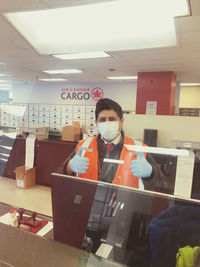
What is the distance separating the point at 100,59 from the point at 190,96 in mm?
5779

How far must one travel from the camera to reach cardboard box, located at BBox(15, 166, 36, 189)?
12.7 ft

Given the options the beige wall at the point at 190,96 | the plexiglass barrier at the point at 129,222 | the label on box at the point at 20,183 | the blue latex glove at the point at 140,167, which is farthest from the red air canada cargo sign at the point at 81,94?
the beige wall at the point at 190,96

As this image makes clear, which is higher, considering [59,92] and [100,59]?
[100,59]

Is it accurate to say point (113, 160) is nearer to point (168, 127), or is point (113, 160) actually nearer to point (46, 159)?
point (168, 127)

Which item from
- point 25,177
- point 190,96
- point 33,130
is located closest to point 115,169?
point 33,130

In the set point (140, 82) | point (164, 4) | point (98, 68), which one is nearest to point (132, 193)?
point (164, 4)

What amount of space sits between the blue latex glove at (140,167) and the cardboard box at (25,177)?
9.71 ft

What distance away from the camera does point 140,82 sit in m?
2.87

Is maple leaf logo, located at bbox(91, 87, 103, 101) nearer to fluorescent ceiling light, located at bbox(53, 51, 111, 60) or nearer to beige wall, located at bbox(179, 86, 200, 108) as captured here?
fluorescent ceiling light, located at bbox(53, 51, 111, 60)

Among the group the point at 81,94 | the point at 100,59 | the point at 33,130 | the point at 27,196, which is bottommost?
the point at 27,196

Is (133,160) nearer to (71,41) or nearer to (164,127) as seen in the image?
(164,127)

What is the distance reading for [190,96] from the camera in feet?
24.5

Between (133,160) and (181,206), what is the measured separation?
0.61 m

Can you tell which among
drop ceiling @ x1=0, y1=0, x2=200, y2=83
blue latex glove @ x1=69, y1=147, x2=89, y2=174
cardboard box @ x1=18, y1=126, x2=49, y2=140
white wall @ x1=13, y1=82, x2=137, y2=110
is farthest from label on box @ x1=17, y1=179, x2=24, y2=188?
blue latex glove @ x1=69, y1=147, x2=89, y2=174
